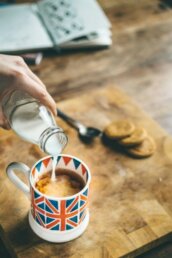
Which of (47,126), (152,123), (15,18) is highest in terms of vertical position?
(47,126)

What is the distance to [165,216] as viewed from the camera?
991mm

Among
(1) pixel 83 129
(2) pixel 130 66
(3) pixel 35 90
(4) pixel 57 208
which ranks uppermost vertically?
(3) pixel 35 90

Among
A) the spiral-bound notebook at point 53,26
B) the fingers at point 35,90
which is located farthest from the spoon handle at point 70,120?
the spiral-bound notebook at point 53,26

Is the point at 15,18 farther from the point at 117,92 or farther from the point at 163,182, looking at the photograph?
the point at 163,182

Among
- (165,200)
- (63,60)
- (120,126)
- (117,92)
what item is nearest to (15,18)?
(63,60)

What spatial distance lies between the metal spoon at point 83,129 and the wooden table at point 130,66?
0.50 ft

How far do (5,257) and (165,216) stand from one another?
34 cm

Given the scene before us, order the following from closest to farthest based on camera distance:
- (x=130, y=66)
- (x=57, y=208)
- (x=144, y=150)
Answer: (x=57, y=208), (x=144, y=150), (x=130, y=66)

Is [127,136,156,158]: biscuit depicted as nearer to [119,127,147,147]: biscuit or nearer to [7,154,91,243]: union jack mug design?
[119,127,147,147]: biscuit

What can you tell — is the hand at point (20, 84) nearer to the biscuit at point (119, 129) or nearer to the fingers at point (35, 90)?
the fingers at point (35, 90)

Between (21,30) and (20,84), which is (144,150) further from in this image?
(21,30)

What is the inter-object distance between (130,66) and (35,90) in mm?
632

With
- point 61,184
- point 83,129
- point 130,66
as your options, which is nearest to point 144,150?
point 83,129

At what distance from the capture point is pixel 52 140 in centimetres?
96
